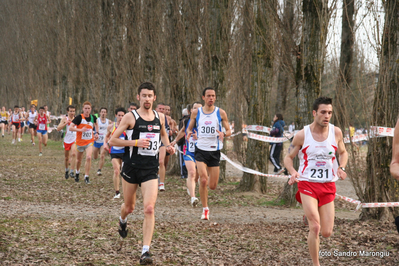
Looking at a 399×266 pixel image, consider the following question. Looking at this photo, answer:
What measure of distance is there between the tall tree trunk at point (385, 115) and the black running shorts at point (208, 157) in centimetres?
287

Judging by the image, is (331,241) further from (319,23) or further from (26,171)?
(26,171)

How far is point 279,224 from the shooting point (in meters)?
8.78

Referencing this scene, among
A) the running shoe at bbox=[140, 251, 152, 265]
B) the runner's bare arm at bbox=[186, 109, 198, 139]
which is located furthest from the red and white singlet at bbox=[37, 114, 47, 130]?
the running shoe at bbox=[140, 251, 152, 265]

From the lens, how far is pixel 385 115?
8.12 meters

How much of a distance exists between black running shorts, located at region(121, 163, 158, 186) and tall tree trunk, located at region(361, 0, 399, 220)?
4.28m

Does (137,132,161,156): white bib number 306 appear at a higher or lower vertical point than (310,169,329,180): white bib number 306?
higher

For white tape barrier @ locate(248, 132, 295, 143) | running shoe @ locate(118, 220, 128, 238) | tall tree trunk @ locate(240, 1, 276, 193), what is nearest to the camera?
running shoe @ locate(118, 220, 128, 238)

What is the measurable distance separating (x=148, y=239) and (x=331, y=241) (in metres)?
3.13

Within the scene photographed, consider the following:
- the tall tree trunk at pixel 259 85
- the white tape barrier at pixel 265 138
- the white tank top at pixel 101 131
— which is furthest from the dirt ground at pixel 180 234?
the white tank top at pixel 101 131

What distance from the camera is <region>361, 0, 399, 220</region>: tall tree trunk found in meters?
8.04

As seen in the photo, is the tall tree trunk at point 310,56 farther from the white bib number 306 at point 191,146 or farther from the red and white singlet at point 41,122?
the red and white singlet at point 41,122

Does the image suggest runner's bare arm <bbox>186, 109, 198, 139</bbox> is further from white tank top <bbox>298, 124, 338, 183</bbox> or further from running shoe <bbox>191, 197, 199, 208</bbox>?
white tank top <bbox>298, 124, 338, 183</bbox>

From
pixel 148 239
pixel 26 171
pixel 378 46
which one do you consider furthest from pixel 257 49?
pixel 26 171

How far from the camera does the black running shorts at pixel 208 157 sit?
899 centimetres
